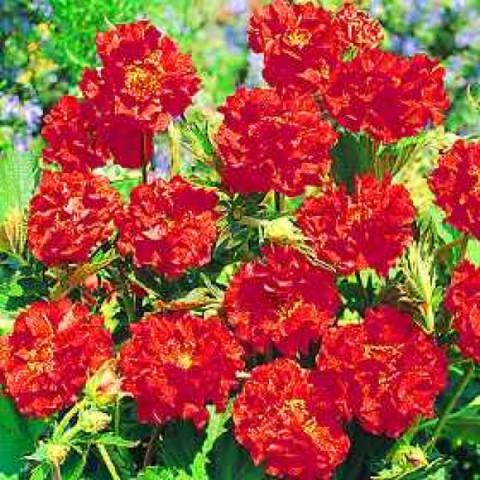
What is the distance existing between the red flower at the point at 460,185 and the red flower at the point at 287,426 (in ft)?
1.00

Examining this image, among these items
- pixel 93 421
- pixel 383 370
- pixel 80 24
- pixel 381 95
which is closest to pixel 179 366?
pixel 93 421

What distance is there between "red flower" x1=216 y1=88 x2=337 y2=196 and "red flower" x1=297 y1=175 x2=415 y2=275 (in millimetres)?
58

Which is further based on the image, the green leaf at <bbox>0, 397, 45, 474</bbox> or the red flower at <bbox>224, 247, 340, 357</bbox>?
the green leaf at <bbox>0, 397, 45, 474</bbox>

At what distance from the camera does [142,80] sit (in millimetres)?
1859

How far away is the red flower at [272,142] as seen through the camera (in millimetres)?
1790

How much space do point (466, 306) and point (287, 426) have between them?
0.29 metres

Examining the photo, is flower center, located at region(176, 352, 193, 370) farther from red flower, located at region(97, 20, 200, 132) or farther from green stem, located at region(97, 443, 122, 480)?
red flower, located at region(97, 20, 200, 132)

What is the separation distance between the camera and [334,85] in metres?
1.90

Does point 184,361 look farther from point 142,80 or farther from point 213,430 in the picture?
point 142,80

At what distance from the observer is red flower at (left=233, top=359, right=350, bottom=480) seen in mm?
1720

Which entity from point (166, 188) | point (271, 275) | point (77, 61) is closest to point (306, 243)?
point (271, 275)

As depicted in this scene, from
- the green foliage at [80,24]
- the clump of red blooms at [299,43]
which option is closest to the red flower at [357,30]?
the clump of red blooms at [299,43]

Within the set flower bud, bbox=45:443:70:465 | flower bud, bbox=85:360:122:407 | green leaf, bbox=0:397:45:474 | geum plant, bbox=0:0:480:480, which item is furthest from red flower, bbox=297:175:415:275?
green leaf, bbox=0:397:45:474

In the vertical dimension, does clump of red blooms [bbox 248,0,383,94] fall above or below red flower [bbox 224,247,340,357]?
above
